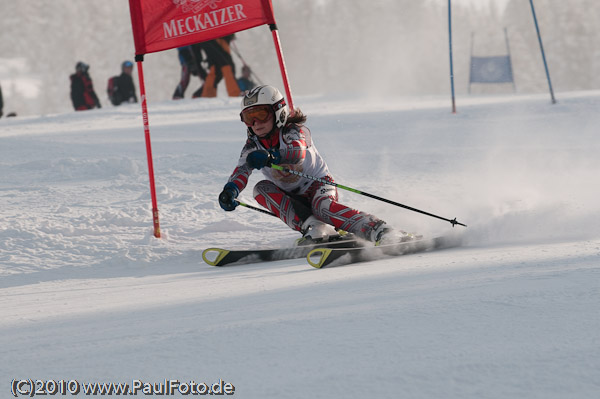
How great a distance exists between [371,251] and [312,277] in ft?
3.06

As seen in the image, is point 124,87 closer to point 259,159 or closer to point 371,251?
point 259,159

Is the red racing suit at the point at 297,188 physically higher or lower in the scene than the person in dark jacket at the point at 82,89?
lower

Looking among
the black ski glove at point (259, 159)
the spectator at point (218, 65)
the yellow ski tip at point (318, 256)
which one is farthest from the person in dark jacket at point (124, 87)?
the yellow ski tip at point (318, 256)

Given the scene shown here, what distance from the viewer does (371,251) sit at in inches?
174

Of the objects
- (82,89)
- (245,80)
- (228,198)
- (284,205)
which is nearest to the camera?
(228,198)

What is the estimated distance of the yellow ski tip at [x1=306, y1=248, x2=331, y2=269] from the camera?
4.09 metres

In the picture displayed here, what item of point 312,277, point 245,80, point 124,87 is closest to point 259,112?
point 312,277

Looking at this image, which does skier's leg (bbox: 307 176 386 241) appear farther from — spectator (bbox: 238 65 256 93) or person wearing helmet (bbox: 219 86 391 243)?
spectator (bbox: 238 65 256 93)

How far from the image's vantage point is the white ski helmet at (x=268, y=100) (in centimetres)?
494

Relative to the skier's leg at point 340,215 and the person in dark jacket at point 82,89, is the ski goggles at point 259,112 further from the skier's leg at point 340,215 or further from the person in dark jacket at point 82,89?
the person in dark jacket at point 82,89

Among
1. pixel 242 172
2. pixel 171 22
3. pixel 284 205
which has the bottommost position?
pixel 284 205

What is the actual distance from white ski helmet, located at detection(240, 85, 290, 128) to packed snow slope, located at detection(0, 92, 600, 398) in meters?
1.11

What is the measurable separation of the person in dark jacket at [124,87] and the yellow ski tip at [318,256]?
15289 mm

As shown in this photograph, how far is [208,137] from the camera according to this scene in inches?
416
